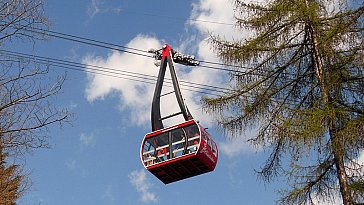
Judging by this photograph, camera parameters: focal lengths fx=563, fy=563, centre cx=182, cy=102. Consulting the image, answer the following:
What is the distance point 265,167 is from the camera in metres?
10.8

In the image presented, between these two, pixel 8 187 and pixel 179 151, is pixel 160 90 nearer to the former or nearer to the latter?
pixel 179 151

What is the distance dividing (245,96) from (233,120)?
0.51 meters

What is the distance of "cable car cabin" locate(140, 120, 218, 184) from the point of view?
37.8ft

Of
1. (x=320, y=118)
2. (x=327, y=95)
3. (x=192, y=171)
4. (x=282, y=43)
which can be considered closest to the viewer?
(x=320, y=118)

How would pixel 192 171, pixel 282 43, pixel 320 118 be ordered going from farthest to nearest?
pixel 192 171
pixel 282 43
pixel 320 118

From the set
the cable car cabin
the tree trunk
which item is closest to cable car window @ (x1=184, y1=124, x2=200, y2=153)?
the cable car cabin

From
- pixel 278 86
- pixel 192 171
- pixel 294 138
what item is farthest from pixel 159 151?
pixel 294 138

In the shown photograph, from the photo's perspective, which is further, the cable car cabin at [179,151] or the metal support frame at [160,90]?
the metal support frame at [160,90]

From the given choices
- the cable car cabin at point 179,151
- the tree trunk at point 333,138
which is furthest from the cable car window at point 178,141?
the tree trunk at point 333,138

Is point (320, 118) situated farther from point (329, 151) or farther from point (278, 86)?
point (278, 86)

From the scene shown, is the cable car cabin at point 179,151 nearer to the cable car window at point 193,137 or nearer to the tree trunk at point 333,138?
the cable car window at point 193,137

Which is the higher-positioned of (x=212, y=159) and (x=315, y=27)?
(x=315, y=27)

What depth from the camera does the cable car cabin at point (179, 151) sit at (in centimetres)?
1153

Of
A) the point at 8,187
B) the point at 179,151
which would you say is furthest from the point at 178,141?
the point at 8,187
